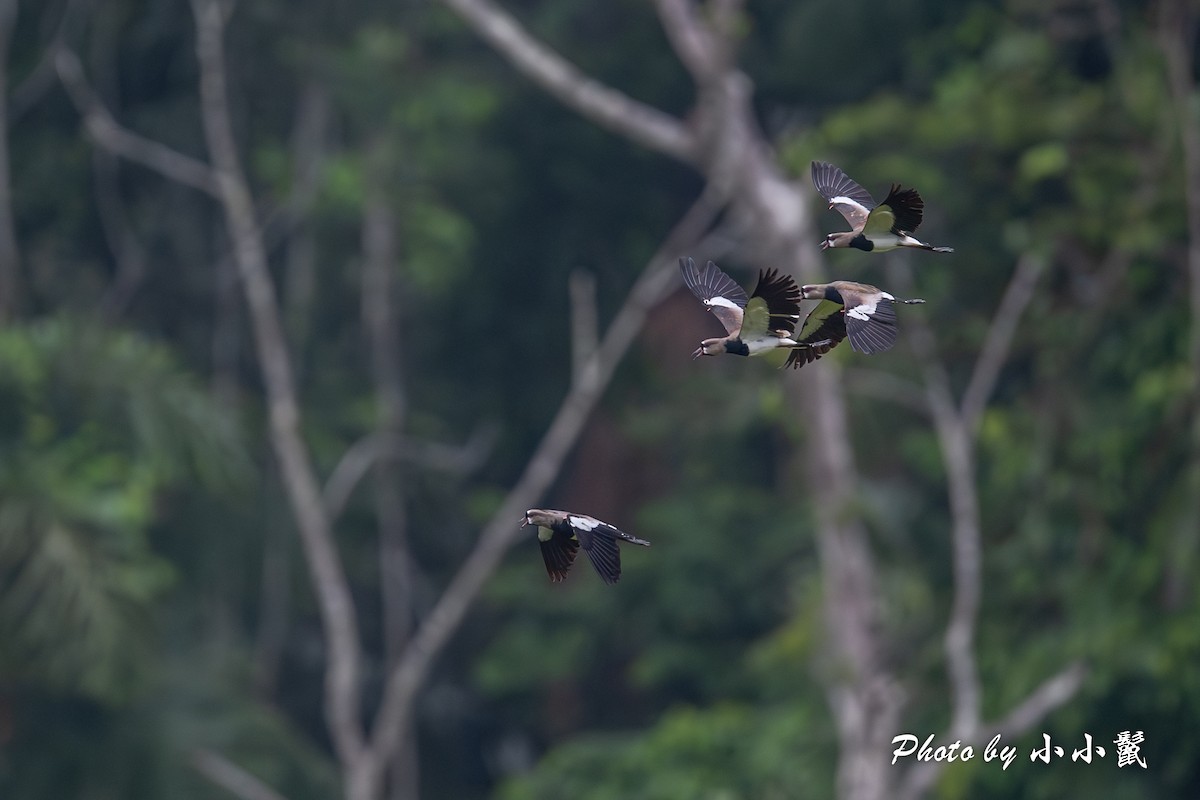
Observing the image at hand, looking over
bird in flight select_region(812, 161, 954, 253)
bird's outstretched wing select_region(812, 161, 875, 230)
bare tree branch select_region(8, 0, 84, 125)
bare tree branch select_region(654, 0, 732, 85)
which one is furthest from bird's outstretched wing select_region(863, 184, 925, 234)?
bare tree branch select_region(8, 0, 84, 125)

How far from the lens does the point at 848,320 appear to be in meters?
2.01

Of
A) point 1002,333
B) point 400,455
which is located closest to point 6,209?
point 400,455

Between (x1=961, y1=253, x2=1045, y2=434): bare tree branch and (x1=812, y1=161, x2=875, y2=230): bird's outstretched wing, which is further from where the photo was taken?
(x1=961, y1=253, x2=1045, y2=434): bare tree branch

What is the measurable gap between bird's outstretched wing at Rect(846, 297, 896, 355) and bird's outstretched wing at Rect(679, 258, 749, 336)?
19 cm

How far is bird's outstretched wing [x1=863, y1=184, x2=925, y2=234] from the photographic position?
213cm

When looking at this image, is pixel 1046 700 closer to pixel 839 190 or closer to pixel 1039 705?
pixel 1039 705

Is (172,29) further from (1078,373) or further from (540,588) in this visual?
(1078,373)

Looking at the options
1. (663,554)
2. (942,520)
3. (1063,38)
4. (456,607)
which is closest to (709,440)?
(663,554)

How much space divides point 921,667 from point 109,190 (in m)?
6.56

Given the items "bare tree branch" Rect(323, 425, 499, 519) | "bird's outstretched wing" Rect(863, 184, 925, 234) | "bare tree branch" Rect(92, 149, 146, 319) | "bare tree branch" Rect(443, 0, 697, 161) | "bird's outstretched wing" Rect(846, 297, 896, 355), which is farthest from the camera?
"bare tree branch" Rect(92, 149, 146, 319)

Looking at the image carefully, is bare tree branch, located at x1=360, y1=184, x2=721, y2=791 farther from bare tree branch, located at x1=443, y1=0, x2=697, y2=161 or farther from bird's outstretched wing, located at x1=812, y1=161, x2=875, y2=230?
bird's outstretched wing, located at x1=812, y1=161, x2=875, y2=230

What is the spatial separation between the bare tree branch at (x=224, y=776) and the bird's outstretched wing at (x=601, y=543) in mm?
7163

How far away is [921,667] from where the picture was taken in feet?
28.7

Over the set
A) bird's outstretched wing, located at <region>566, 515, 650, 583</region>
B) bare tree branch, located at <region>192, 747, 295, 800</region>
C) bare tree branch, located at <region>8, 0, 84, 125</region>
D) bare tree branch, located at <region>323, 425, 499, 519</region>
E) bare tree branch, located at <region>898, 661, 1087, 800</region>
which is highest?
bare tree branch, located at <region>8, 0, 84, 125</region>
